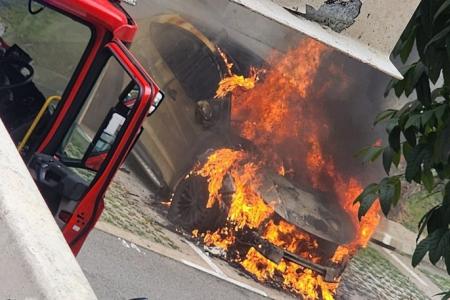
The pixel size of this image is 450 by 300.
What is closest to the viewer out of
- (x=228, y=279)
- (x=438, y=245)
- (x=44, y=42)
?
(x=438, y=245)

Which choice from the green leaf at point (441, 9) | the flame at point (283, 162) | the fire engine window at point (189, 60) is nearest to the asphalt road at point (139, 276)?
the flame at point (283, 162)

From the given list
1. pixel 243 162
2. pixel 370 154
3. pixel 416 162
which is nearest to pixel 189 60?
pixel 243 162

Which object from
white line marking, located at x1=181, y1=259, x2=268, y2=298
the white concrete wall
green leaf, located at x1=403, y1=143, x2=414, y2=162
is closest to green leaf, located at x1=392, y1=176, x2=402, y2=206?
green leaf, located at x1=403, y1=143, x2=414, y2=162

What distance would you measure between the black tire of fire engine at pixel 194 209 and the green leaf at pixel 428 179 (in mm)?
5970

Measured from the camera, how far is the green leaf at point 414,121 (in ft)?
10.4

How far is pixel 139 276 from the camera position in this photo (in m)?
7.84

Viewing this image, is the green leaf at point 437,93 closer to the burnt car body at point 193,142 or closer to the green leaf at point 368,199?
the green leaf at point 368,199

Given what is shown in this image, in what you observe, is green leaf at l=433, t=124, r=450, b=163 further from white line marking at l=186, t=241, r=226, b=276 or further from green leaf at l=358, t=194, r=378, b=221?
white line marking at l=186, t=241, r=226, b=276

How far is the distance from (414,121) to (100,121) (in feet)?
7.46

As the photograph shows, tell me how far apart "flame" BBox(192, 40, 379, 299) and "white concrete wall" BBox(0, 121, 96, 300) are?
6758 millimetres

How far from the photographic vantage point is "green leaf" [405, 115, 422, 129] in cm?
318

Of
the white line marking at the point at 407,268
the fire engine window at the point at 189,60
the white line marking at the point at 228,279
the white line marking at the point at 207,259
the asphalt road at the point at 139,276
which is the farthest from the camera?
the white line marking at the point at 407,268

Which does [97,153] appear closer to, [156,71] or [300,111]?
[156,71]

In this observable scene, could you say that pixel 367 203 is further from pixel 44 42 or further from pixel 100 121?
pixel 44 42
